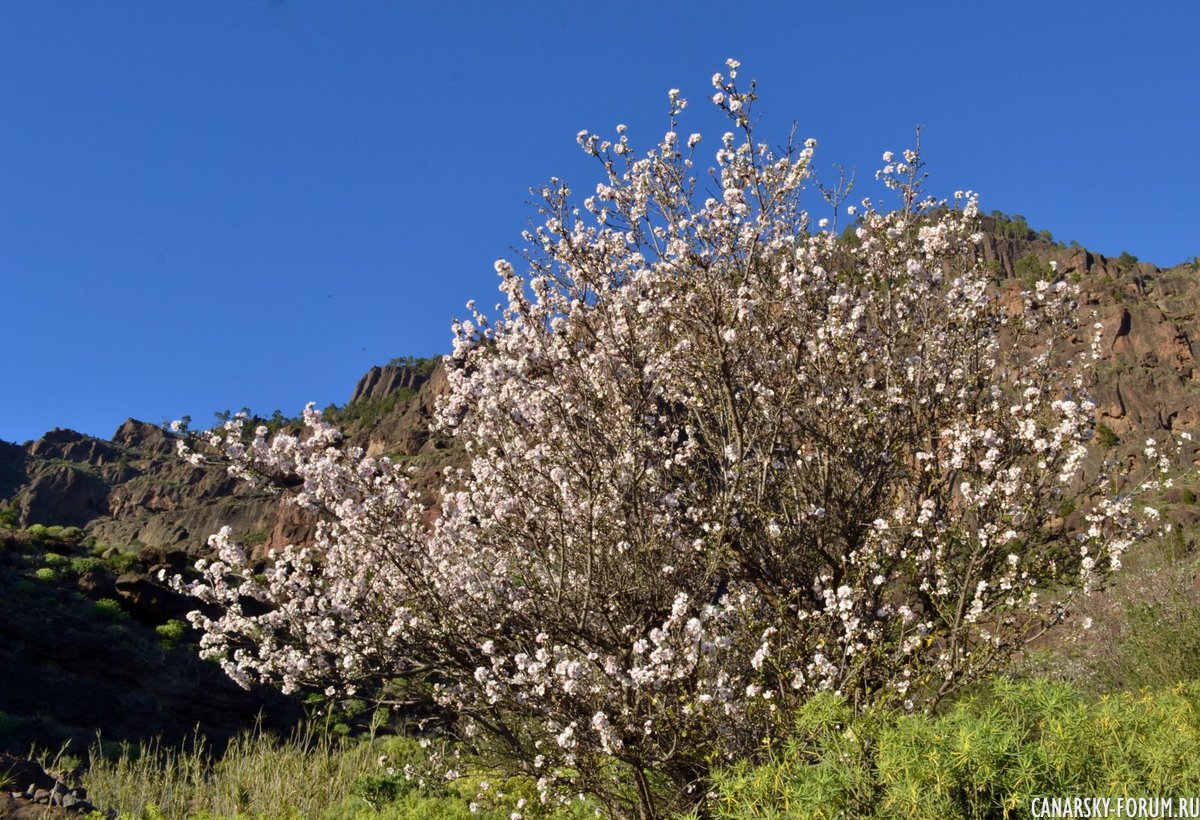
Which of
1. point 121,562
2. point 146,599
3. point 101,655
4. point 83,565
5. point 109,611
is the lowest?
point 101,655

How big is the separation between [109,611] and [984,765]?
27.5m

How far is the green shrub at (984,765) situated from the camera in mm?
3850

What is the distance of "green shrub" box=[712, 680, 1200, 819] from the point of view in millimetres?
3850

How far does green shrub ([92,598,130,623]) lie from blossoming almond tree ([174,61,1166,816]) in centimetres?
2069

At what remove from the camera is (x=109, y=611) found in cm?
2538

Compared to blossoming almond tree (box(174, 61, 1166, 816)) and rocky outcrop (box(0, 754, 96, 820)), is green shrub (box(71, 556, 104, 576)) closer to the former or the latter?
rocky outcrop (box(0, 754, 96, 820))

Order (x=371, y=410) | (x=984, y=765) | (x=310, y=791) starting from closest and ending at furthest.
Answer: (x=984, y=765), (x=310, y=791), (x=371, y=410)

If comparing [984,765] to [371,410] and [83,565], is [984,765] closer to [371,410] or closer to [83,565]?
[83,565]

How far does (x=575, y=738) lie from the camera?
6371mm

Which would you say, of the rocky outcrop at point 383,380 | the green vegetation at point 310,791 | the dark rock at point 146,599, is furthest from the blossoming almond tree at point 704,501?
the rocky outcrop at point 383,380

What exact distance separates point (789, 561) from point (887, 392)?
1.72 m

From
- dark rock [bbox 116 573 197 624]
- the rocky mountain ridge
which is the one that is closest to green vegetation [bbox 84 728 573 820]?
the rocky mountain ridge

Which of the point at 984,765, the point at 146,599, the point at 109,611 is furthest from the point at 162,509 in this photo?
the point at 984,765

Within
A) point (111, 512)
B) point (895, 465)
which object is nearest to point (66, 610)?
point (895, 465)
